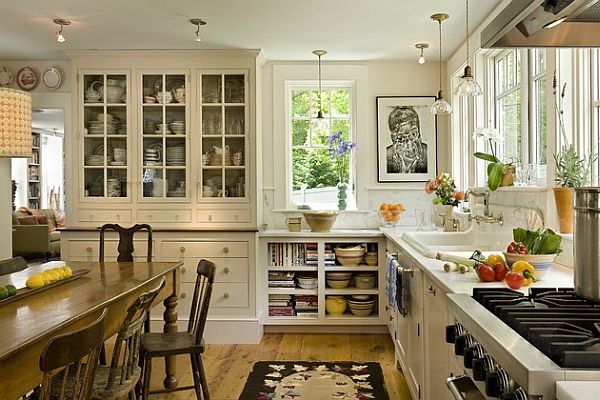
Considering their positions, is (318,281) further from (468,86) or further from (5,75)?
(5,75)

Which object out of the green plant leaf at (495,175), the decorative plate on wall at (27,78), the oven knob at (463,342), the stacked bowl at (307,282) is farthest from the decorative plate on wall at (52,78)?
the oven knob at (463,342)

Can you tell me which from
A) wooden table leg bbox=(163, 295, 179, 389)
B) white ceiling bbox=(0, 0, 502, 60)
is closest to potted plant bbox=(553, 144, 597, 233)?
white ceiling bbox=(0, 0, 502, 60)

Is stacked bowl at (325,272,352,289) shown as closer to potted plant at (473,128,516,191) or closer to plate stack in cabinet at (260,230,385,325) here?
plate stack in cabinet at (260,230,385,325)

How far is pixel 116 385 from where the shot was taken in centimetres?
244

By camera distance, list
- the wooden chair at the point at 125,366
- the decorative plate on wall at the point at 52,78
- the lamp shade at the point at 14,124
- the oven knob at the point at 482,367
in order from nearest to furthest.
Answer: the oven knob at the point at 482,367
the wooden chair at the point at 125,366
the lamp shade at the point at 14,124
the decorative plate on wall at the point at 52,78

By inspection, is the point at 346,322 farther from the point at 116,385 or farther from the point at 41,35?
the point at 41,35

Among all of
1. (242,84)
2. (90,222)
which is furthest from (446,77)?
(90,222)

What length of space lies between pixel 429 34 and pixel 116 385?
3.36 meters

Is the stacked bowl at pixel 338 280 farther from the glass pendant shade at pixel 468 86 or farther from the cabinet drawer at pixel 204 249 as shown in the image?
the glass pendant shade at pixel 468 86

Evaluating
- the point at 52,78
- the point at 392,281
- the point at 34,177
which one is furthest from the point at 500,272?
the point at 34,177

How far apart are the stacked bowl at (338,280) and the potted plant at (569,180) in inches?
106

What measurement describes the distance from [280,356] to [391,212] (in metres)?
1.59

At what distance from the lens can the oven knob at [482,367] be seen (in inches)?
54.4

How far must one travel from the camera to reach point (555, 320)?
1.35m
